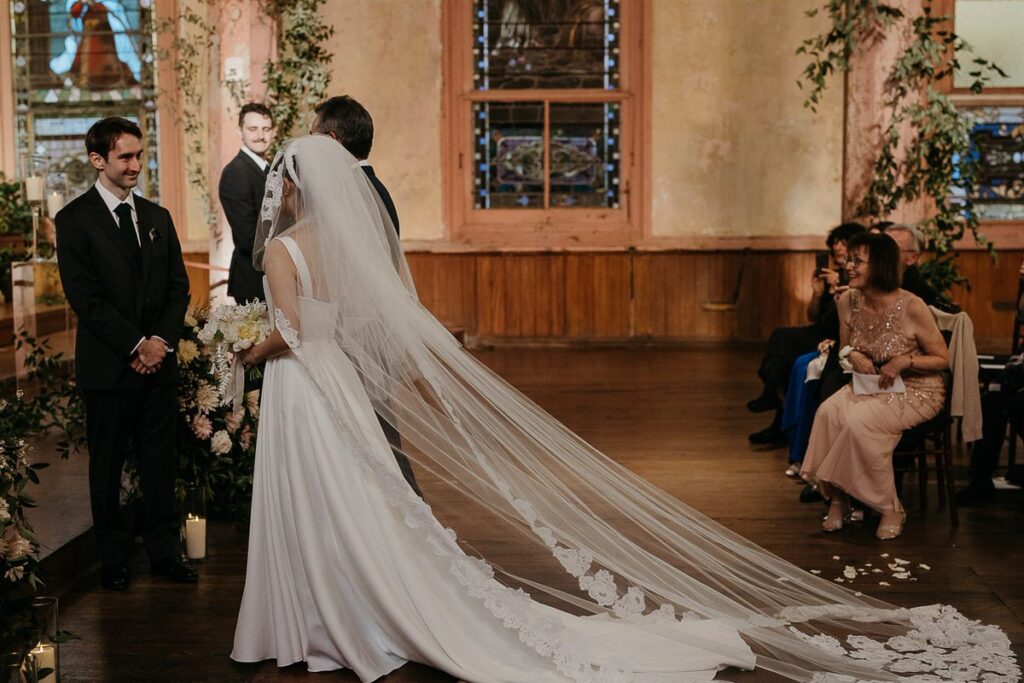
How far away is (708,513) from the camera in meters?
5.15

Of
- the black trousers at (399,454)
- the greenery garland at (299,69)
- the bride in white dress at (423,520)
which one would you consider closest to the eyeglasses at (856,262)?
the bride in white dress at (423,520)

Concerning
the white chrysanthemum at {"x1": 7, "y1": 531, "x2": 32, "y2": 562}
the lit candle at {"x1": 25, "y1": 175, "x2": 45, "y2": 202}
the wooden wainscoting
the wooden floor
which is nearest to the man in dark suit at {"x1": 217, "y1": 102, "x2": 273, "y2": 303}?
the lit candle at {"x1": 25, "y1": 175, "x2": 45, "y2": 202}

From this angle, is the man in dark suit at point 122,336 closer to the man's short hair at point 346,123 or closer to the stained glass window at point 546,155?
the man's short hair at point 346,123

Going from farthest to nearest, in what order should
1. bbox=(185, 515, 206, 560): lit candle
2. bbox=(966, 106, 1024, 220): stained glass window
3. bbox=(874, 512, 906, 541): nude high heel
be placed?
bbox=(966, 106, 1024, 220): stained glass window < bbox=(874, 512, 906, 541): nude high heel < bbox=(185, 515, 206, 560): lit candle

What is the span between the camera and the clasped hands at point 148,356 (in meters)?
4.11

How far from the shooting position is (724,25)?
10633mm

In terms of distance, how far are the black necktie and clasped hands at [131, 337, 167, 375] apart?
32 cm

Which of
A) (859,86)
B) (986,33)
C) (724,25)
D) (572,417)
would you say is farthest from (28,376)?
(986,33)

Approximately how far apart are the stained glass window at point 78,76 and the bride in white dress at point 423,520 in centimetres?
803

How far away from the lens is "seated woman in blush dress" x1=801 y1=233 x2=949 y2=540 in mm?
4840

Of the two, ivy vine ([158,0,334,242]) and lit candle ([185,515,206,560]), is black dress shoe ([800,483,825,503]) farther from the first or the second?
ivy vine ([158,0,334,242])

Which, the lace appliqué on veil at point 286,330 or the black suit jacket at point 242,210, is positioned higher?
the black suit jacket at point 242,210

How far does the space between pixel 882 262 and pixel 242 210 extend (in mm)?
2866

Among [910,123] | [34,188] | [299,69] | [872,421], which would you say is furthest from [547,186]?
[872,421]
